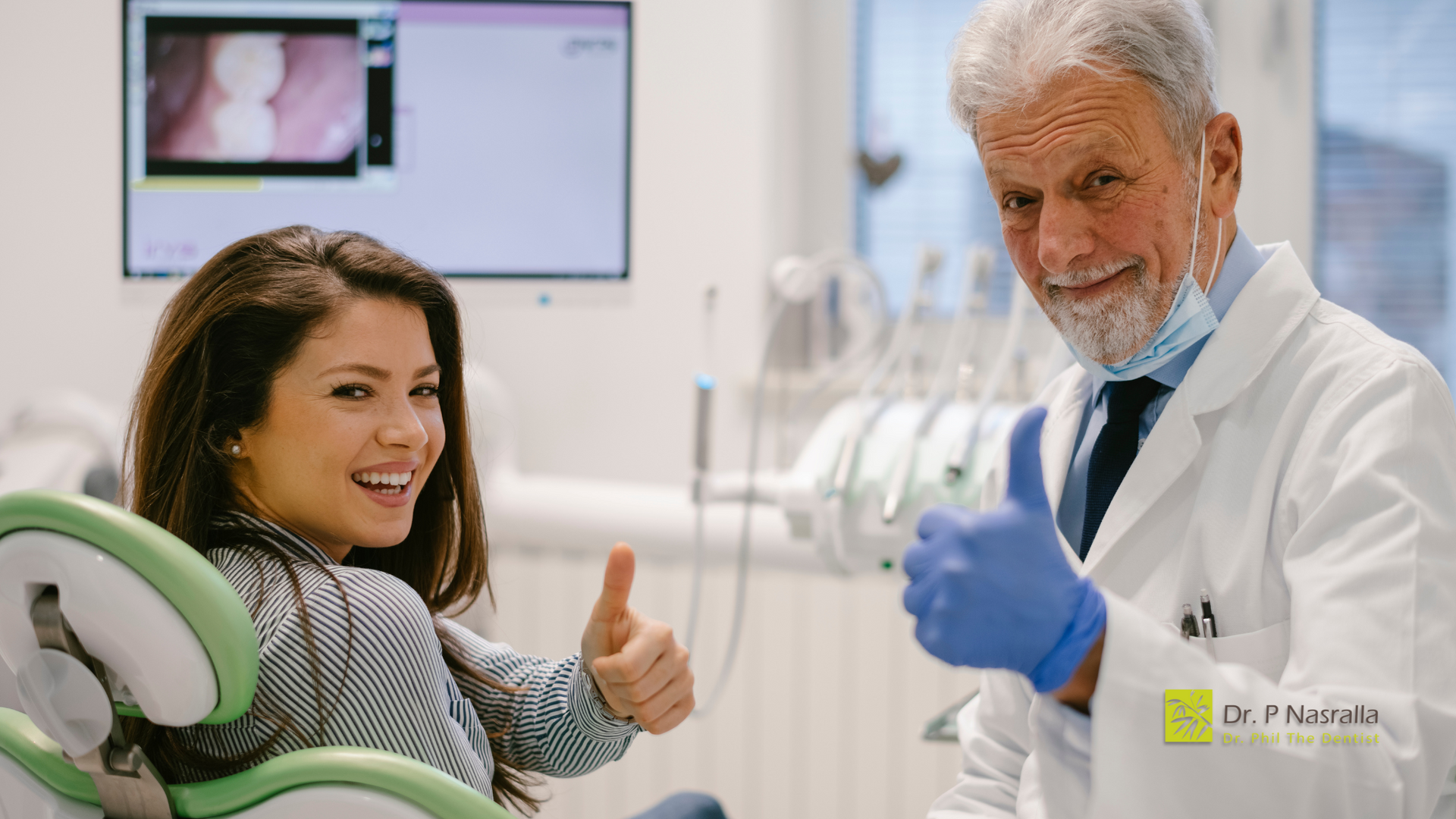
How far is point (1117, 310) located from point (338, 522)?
697 millimetres

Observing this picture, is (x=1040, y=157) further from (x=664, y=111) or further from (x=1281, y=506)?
(x=664, y=111)

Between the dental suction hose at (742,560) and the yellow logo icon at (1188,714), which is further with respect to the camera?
the dental suction hose at (742,560)

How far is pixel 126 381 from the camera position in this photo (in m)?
2.24

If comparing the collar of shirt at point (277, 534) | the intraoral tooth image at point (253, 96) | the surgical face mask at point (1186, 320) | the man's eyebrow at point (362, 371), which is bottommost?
the collar of shirt at point (277, 534)

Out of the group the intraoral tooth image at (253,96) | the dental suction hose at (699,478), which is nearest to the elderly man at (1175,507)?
the dental suction hose at (699,478)

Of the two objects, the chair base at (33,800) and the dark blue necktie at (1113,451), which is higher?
the dark blue necktie at (1113,451)

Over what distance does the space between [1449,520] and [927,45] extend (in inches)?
63.9

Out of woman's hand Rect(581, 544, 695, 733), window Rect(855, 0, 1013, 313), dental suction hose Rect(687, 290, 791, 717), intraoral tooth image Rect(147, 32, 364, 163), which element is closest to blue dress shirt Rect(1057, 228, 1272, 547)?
woman's hand Rect(581, 544, 695, 733)

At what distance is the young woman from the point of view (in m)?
0.79

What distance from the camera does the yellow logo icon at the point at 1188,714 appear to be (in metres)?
0.78

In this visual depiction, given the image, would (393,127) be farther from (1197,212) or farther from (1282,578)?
(1282,578)

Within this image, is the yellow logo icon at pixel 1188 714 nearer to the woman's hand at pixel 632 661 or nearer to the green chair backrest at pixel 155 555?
the woman's hand at pixel 632 661

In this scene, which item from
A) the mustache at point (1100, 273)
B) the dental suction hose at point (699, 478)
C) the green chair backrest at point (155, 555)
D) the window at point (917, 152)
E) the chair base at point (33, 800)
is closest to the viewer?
the green chair backrest at point (155, 555)

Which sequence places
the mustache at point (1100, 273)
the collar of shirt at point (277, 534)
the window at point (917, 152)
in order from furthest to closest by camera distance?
the window at point (917, 152) < the mustache at point (1100, 273) < the collar of shirt at point (277, 534)
